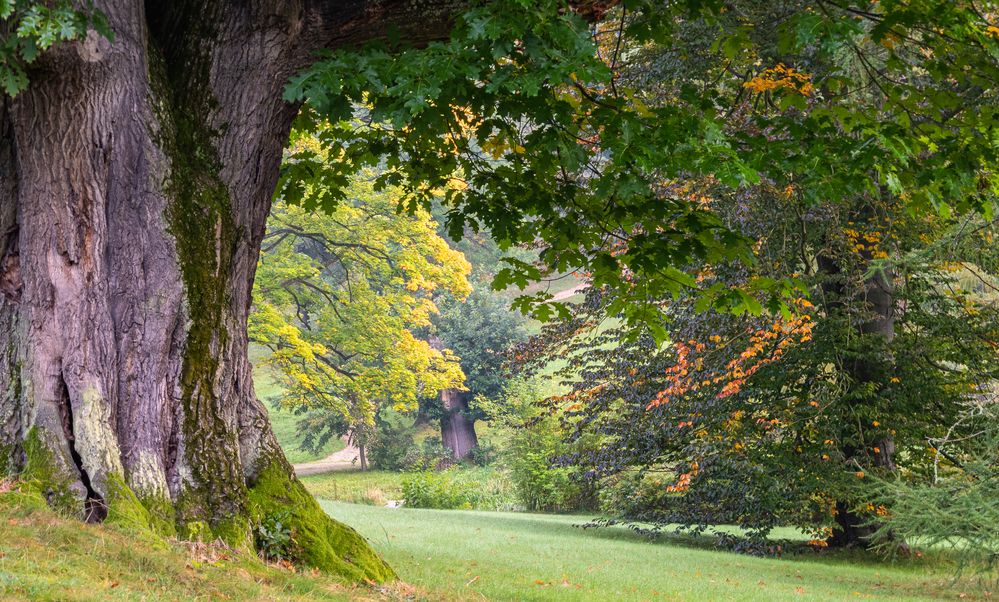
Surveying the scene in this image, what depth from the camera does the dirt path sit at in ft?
130

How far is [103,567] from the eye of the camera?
4.30m

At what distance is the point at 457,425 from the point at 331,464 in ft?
21.1

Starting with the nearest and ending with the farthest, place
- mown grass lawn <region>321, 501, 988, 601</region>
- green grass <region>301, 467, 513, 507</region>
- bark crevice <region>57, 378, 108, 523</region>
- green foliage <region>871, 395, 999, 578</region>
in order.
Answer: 1. bark crevice <region>57, 378, 108, 523</region>
2. mown grass lawn <region>321, 501, 988, 601</region>
3. green foliage <region>871, 395, 999, 578</region>
4. green grass <region>301, 467, 513, 507</region>

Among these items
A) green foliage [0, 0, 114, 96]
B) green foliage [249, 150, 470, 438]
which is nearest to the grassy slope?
green foliage [0, 0, 114, 96]

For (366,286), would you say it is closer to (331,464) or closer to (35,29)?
(35,29)

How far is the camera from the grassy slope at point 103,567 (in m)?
3.91

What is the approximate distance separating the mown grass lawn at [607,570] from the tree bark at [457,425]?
2379cm

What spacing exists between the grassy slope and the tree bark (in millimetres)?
35900

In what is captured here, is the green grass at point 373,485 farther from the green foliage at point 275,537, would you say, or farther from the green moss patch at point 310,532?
the green foliage at point 275,537

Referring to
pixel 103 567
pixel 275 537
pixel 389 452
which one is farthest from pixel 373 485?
pixel 103 567

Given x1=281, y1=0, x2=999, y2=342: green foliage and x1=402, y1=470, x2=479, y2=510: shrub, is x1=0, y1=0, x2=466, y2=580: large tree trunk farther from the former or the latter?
x1=402, y1=470, x2=479, y2=510: shrub

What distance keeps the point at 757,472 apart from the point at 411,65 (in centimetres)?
1080

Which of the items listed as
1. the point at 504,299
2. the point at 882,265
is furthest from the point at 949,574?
the point at 504,299

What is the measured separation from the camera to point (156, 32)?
5.79 meters
